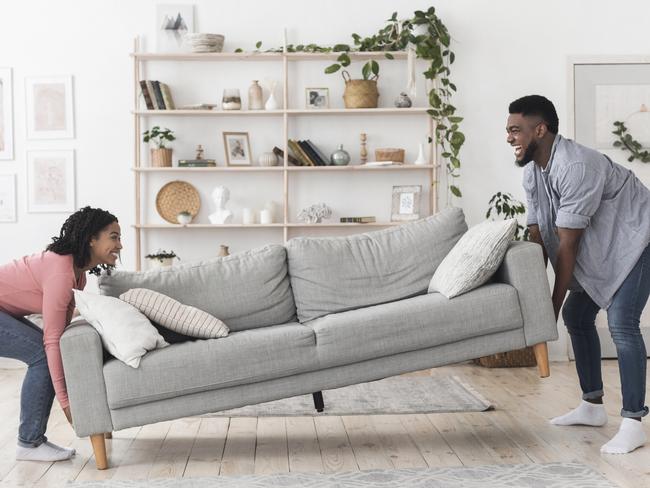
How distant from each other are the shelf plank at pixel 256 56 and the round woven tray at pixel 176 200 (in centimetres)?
85

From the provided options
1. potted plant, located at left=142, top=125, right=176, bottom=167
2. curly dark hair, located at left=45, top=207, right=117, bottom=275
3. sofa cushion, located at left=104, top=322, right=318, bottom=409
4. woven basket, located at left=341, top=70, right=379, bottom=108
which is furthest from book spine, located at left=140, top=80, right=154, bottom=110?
sofa cushion, located at left=104, top=322, right=318, bottom=409

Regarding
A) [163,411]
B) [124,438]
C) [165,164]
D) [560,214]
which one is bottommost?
[124,438]

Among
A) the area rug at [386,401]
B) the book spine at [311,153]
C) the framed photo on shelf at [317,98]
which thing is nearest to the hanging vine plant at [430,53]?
the framed photo on shelf at [317,98]

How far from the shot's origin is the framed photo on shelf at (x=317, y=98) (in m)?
5.89

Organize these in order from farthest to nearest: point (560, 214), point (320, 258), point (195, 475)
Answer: point (320, 258), point (560, 214), point (195, 475)

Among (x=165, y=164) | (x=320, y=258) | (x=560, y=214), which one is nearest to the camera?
(x=560, y=214)

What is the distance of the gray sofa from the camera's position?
10.4 feet

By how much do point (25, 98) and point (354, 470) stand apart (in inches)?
154

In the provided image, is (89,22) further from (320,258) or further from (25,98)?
(320,258)

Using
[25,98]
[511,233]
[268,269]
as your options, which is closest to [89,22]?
[25,98]

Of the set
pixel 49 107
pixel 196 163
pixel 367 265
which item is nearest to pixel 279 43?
pixel 196 163

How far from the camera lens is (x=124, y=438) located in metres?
3.71

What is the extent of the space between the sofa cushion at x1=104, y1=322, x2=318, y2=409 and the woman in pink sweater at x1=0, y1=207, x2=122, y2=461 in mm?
342

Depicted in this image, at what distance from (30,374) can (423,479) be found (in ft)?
5.10
